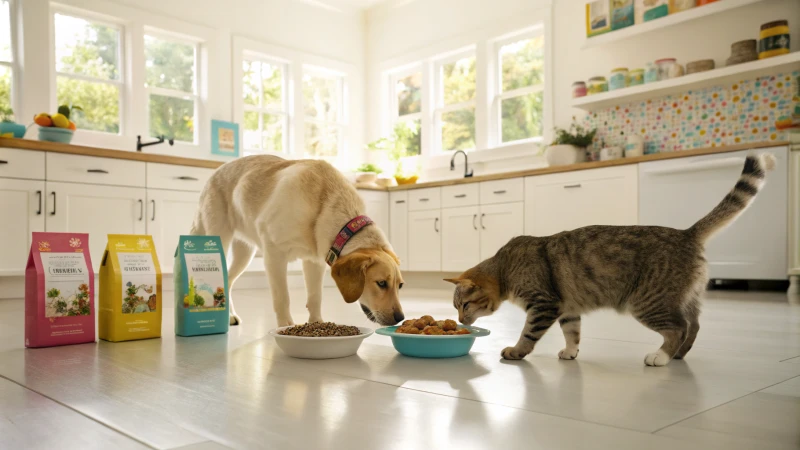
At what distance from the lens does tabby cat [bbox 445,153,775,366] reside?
1771 mm

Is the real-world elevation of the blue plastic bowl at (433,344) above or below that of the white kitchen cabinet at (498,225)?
below

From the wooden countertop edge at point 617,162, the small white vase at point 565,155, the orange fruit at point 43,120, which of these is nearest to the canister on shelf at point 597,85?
the small white vase at point 565,155

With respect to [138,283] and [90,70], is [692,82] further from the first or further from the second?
[90,70]

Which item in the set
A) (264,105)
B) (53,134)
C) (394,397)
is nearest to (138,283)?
(394,397)

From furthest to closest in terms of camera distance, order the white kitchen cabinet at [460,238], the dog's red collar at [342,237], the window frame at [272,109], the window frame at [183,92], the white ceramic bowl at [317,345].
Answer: the window frame at [272,109] < the window frame at [183,92] < the white kitchen cabinet at [460,238] < the dog's red collar at [342,237] < the white ceramic bowl at [317,345]

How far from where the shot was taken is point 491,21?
7.21 metres

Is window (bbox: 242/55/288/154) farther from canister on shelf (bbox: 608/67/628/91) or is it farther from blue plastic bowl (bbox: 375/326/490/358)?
blue plastic bowl (bbox: 375/326/490/358)

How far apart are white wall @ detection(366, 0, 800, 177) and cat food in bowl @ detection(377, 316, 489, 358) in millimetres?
4814

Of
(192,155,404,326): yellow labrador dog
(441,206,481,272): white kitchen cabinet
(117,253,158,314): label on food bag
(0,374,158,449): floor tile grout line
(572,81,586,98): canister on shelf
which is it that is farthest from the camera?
(441,206,481,272): white kitchen cabinet

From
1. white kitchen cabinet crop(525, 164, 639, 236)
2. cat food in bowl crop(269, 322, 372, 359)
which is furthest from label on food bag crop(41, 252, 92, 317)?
white kitchen cabinet crop(525, 164, 639, 236)

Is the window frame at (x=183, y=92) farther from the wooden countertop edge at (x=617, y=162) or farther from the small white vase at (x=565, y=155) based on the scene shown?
the small white vase at (x=565, y=155)

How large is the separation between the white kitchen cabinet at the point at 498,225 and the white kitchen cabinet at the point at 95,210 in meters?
3.48

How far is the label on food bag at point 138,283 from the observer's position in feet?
7.64

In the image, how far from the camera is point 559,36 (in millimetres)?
6531
